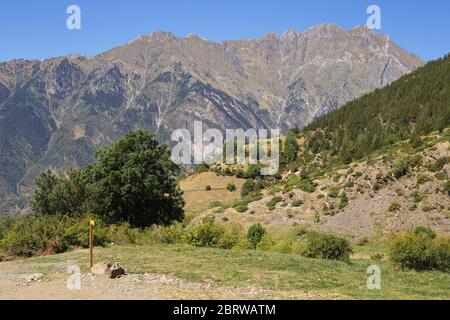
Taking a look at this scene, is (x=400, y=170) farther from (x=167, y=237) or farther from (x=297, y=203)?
(x=167, y=237)

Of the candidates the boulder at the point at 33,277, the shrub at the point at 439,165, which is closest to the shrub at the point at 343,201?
the shrub at the point at 439,165

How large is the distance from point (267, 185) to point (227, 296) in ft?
260

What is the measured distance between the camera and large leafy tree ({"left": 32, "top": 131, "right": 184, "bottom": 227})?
4091 centimetres

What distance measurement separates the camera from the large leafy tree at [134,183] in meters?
40.9

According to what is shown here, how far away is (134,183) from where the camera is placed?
41.2 m

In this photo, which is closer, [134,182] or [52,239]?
[52,239]

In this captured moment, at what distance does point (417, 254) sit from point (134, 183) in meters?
22.9

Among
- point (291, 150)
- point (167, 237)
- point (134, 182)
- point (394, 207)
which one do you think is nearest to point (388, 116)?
point (291, 150)

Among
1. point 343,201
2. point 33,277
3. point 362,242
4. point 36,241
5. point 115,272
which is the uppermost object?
point 343,201

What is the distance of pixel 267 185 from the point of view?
9494 cm

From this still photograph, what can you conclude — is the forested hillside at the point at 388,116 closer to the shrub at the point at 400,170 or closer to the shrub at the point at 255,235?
the shrub at the point at 400,170

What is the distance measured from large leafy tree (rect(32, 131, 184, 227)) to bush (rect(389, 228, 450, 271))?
21.4 m

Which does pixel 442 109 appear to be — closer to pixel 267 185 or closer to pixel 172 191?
pixel 267 185

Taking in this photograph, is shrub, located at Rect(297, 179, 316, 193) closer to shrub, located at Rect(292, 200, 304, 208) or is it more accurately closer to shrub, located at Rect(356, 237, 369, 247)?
shrub, located at Rect(292, 200, 304, 208)
